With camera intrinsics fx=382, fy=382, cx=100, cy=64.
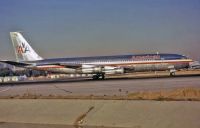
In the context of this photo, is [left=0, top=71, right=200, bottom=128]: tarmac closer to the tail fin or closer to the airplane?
the airplane

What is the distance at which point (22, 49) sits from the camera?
2653 inches

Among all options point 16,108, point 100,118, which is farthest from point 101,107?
point 16,108

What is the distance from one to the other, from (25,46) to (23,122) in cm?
5110

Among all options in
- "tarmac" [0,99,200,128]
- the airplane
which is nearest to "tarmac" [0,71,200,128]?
"tarmac" [0,99,200,128]

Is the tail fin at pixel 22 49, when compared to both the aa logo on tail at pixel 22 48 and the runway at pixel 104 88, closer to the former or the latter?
the aa logo on tail at pixel 22 48

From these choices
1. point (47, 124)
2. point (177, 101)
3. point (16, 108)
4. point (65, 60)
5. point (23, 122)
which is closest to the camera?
point (177, 101)

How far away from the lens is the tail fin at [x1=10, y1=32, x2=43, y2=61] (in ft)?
220

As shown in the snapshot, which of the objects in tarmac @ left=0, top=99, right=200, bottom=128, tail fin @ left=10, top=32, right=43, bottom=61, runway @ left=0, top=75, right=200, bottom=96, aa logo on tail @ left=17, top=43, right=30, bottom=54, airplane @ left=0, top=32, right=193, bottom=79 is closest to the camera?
tarmac @ left=0, top=99, right=200, bottom=128

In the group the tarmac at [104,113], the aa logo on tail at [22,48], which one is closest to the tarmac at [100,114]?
the tarmac at [104,113]

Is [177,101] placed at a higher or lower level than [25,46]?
lower

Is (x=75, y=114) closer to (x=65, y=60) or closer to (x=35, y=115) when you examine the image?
(x=35, y=115)

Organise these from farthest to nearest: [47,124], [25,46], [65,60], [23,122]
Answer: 1. [25,46]
2. [65,60]
3. [23,122]
4. [47,124]

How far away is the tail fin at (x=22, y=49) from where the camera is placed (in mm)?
67000

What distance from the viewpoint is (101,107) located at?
667 inches
